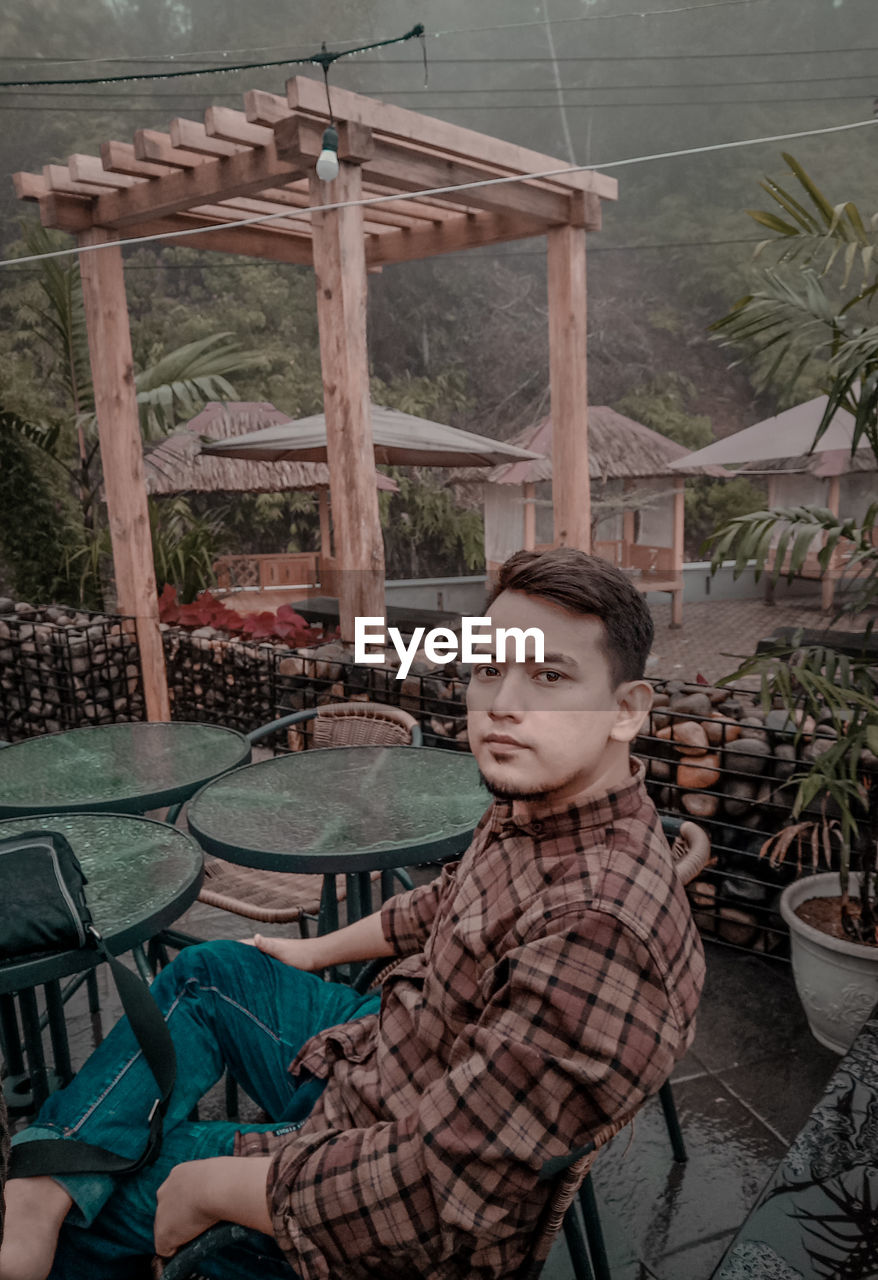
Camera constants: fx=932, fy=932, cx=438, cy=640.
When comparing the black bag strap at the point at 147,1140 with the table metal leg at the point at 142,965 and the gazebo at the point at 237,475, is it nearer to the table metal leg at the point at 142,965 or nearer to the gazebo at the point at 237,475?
the table metal leg at the point at 142,965

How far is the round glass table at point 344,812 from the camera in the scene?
2102 mm

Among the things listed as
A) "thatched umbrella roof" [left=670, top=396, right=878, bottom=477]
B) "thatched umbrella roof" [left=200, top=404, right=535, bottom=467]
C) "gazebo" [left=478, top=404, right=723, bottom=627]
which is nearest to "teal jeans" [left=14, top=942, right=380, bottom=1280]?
"thatched umbrella roof" [left=200, top=404, right=535, bottom=467]

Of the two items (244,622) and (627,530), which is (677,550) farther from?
(244,622)

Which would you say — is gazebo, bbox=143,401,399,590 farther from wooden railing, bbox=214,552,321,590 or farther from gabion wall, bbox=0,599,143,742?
gabion wall, bbox=0,599,143,742

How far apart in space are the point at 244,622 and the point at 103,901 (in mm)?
4519

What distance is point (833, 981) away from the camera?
2.52m

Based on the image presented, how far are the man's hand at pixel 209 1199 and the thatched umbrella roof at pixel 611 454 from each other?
1386 cm

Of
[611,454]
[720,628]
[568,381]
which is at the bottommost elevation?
[720,628]

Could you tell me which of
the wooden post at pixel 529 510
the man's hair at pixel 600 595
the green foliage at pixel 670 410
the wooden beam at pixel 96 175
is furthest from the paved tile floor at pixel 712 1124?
the green foliage at pixel 670 410

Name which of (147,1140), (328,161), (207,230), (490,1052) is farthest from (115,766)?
(207,230)

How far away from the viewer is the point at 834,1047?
2584mm

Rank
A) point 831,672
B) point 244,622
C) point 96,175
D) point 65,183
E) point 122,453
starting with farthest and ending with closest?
point 244,622 → point 122,453 → point 65,183 → point 96,175 → point 831,672

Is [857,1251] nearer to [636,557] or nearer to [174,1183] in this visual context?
[174,1183]

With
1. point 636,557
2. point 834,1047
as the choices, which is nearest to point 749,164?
point 636,557
